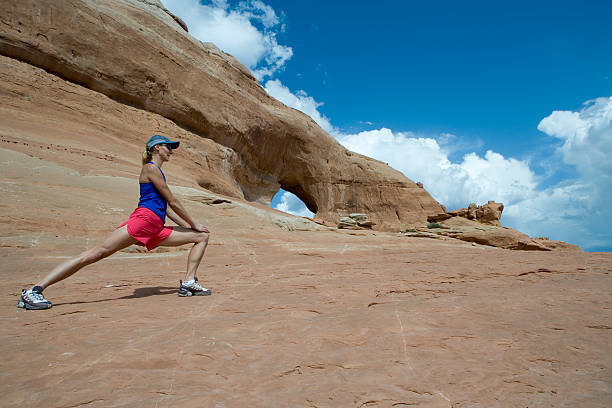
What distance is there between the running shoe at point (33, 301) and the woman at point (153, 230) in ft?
0.50

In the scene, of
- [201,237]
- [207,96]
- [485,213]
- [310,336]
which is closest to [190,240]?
[201,237]

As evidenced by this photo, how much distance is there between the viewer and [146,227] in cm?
334

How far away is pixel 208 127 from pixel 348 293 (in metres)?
19.8

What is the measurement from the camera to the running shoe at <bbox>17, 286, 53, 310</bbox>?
9.16 ft

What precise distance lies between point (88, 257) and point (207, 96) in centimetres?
1990

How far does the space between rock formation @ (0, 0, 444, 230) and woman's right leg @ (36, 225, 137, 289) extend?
14694 millimetres

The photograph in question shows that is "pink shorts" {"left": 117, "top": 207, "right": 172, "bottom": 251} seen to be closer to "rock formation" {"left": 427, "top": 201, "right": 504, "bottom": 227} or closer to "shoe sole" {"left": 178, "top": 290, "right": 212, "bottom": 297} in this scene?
"shoe sole" {"left": 178, "top": 290, "right": 212, "bottom": 297}

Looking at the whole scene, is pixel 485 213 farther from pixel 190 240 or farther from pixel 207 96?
pixel 190 240

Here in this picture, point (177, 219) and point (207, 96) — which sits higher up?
point (207, 96)

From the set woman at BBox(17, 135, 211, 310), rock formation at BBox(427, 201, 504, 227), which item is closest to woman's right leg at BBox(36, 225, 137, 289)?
woman at BBox(17, 135, 211, 310)

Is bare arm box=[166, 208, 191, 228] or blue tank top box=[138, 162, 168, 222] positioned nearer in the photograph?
blue tank top box=[138, 162, 168, 222]

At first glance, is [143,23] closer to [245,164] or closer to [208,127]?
[208,127]

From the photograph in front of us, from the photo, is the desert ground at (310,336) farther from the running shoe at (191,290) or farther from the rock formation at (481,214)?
the rock formation at (481,214)

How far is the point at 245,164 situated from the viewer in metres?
26.5
